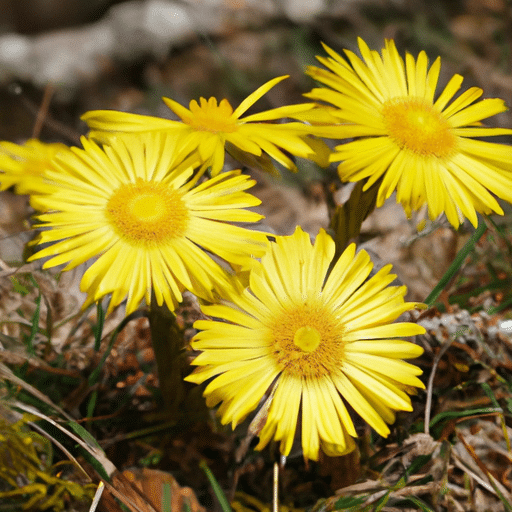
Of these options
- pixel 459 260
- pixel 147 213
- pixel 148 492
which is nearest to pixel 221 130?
pixel 147 213

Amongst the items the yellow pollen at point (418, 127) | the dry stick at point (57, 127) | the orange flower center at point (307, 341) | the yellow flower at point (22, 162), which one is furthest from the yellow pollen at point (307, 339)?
the dry stick at point (57, 127)

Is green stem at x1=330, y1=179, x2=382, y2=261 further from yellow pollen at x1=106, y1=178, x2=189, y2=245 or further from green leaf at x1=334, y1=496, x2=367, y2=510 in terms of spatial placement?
Result: green leaf at x1=334, y1=496, x2=367, y2=510

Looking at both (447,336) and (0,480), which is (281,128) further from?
(0,480)

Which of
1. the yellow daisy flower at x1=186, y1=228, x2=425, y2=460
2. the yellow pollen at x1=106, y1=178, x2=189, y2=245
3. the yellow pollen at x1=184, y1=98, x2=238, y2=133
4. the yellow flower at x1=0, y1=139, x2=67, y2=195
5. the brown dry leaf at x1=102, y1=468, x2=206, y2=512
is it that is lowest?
the brown dry leaf at x1=102, y1=468, x2=206, y2=512

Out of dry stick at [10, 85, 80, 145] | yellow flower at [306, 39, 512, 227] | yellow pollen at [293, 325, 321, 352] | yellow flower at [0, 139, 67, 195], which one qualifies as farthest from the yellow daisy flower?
dry stick at [10, 85, 80, 145]

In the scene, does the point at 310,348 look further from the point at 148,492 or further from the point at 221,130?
the point at 148,492

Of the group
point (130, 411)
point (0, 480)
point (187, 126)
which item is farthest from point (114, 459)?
point (187, 126)

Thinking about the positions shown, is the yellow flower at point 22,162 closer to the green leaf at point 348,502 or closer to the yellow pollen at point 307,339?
the yellow pollen at point 307,339
